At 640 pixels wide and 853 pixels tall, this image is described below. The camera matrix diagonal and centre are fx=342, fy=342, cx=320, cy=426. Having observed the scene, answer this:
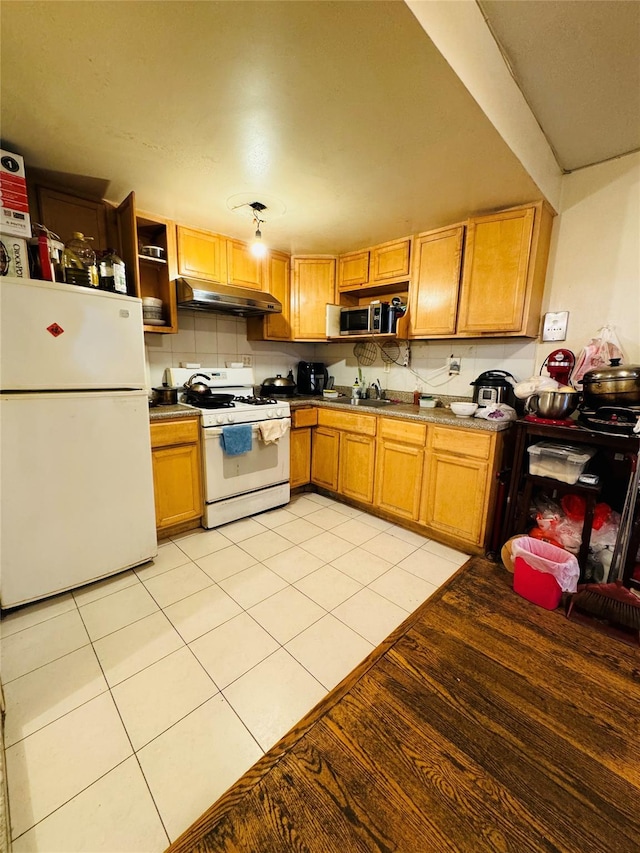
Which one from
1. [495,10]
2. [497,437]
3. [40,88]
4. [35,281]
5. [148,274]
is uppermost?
[495,10]

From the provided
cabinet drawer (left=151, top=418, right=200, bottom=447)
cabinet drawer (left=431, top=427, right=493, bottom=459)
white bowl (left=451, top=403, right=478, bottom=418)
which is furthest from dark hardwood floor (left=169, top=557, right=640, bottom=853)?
cabinet drawer (left=151, top=418, right=200, bottom=447)

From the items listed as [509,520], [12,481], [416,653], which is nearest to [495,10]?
[509,520]

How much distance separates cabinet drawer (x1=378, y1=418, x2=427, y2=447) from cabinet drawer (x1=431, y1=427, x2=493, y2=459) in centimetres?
9

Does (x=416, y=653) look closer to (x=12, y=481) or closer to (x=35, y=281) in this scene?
(x=12, y=481)

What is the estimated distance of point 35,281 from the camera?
5.13 feet

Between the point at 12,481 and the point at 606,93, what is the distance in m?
3.30

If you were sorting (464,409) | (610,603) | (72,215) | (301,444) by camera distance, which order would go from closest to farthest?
(610,603) < (72,215) < (464,409) < (301,444)

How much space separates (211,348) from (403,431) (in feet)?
6.08

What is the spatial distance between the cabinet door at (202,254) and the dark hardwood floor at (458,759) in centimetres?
277

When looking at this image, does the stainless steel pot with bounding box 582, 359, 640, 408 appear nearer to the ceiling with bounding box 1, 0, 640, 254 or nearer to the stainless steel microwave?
the ceiling with bounding box 1, 0, 640, 254

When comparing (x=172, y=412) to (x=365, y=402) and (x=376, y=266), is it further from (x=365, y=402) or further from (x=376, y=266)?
(x=376, y=266)

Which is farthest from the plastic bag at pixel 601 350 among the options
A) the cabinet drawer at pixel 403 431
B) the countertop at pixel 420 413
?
the cabinet drawer at pixel 403 431

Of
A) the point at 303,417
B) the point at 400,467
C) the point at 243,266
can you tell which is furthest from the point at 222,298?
the point at 400,467

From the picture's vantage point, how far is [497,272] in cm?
227
